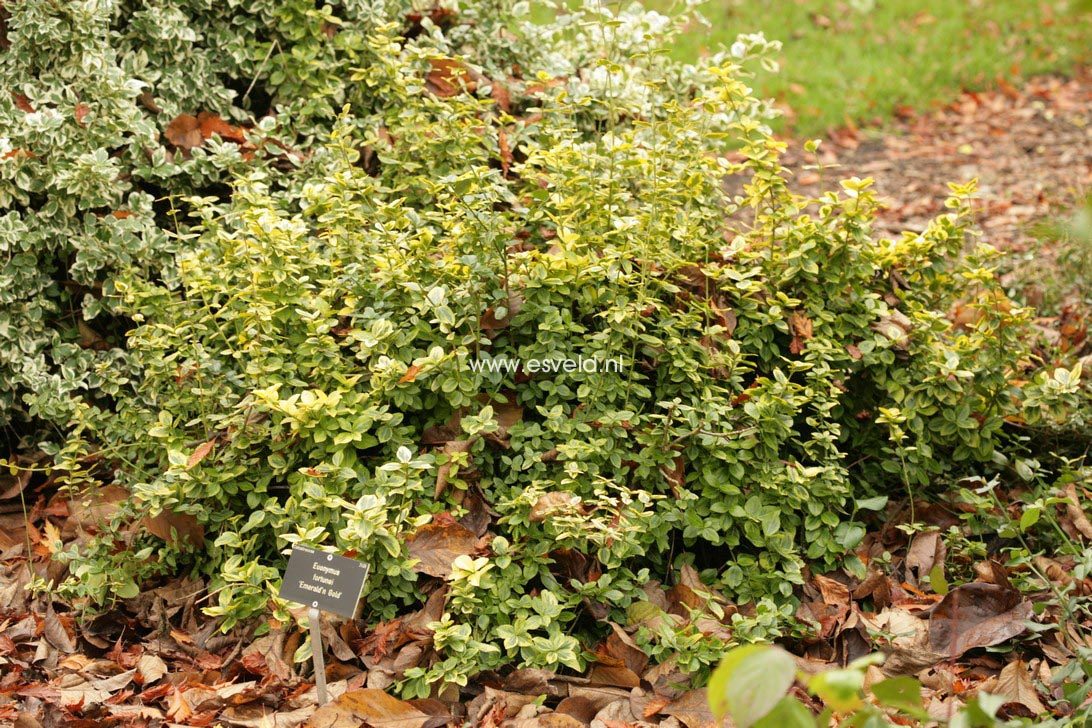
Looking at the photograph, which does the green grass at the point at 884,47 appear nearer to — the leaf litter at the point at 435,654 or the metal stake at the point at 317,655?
the leaf litter at the point at 435,654

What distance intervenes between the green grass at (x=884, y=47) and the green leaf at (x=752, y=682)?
6.10m

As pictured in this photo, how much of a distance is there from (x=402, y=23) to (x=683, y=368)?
6.80 ft

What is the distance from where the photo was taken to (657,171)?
3.03 m

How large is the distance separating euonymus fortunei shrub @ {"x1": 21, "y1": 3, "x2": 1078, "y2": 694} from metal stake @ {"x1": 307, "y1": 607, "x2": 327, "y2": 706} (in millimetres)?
205

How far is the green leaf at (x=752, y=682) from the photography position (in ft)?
4.15

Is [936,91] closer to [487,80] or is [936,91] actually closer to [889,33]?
[889,33]

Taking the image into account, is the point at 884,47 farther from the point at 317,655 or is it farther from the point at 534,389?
the point at 317,655

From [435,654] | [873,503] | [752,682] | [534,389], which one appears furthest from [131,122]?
[752,682]

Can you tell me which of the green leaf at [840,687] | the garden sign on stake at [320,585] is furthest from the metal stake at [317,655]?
the green leaf at [840,687]

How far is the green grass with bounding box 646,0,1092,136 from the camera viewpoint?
7.35 meters

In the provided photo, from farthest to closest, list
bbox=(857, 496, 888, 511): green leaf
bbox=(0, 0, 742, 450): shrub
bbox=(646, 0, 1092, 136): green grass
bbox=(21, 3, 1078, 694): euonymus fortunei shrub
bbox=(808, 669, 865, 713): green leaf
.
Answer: bbox=(646, 0, 1092, 136): green grass < bbox=(0, 0, 742, 450): shrub < bbox=(857, 496, 888, 511): green leaf < bbox=(21, 3, 1078, 694): euonymus fortunei shrub < bbox=(808, 669, 865, 713): green leaf

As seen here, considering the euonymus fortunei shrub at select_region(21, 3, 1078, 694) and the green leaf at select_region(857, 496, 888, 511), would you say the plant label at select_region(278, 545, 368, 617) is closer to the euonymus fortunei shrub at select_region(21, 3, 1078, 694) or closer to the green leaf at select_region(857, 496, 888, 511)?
the euonymus fortunei shrub at select_region(21, 3, 1078, 694)

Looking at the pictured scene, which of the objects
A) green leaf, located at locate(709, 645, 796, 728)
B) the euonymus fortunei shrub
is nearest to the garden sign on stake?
the euonymus fortunei shrub

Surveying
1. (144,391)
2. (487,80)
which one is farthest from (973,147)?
(144,391)
